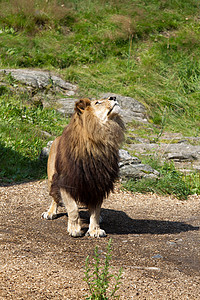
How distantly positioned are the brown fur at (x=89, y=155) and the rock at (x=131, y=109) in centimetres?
553

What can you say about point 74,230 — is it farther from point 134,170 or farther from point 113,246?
point 134,170

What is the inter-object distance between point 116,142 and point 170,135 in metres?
5.18

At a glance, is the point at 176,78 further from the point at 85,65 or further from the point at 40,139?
the point at 40,139

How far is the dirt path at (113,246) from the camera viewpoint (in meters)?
2.70

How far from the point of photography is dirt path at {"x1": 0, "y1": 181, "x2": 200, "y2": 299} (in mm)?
2699

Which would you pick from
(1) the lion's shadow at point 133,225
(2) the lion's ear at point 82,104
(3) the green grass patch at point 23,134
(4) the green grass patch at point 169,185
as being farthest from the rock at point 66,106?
(2) the lion's ear at point 82,104

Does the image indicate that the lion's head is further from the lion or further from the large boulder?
the large boulder

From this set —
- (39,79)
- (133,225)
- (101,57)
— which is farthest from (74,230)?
(101,57)

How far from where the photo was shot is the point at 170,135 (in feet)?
29.1

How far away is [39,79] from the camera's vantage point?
9.91 m

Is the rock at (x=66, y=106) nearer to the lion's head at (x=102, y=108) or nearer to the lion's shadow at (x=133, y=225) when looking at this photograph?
the lion's shadow at (x=133, y=225)

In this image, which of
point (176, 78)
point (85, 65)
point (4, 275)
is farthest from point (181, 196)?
point (85, 65)

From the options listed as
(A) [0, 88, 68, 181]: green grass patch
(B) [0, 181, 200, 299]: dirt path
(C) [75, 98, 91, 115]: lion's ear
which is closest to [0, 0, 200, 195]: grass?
(A) [0, 88, 68, 181]: green grass patch

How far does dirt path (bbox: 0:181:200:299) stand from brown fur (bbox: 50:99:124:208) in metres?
0.51
